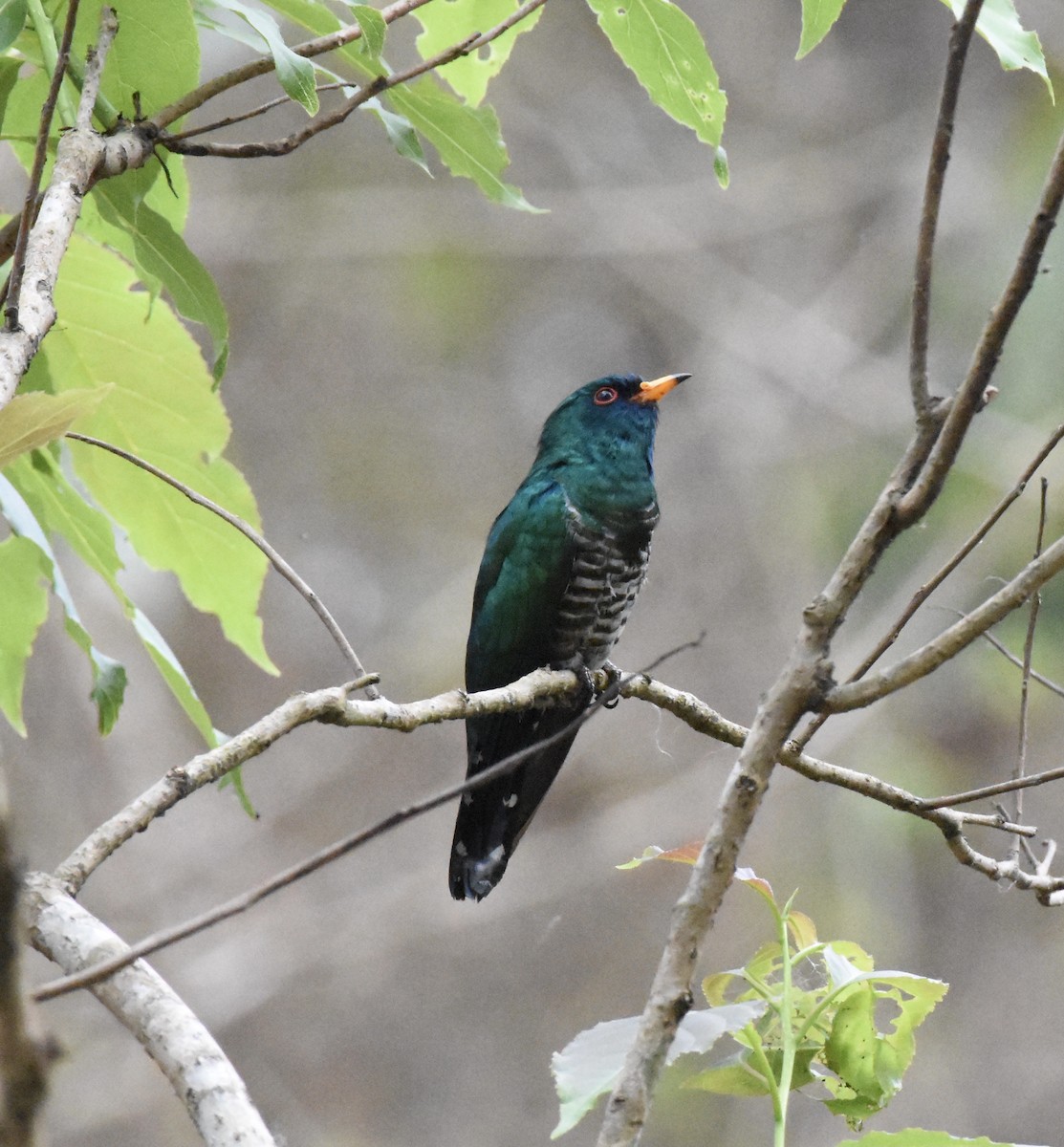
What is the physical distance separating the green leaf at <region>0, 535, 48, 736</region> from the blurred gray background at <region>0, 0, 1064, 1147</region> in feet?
19.2

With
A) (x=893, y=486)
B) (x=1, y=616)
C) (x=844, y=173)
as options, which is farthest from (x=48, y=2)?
(x=844, y=173)

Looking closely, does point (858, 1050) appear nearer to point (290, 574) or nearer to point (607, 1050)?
point (607, 1050)

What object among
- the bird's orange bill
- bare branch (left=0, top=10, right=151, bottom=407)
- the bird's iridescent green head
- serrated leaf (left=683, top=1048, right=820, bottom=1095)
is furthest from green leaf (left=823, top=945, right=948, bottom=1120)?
the bird's orange bill

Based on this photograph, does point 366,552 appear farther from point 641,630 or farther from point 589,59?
point 589,59

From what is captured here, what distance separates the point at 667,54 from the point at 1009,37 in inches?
17.8

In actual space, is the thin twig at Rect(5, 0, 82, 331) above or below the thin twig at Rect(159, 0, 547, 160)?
below

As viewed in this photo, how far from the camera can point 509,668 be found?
376cm

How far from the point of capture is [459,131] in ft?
6.66

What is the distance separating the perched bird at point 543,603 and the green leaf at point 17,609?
1.64 metres

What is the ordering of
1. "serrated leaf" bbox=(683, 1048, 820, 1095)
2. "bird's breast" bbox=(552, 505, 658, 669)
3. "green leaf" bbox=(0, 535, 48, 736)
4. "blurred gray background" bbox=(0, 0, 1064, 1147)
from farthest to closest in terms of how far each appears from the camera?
1. "blurred gray background" bbox=(0, 0, 1064, 1147)
2. "bird's breast" bbox=(552, 505, 658, 669)
3. "green leaf" bbox=(0, 535, 48, 736)
4. "serrated leaf" bbox=(683, 1048, 820, 1095)

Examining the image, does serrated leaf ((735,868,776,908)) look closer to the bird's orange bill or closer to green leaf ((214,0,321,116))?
green leaf ((214,0,321,116))

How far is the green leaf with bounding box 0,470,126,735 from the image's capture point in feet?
5.85

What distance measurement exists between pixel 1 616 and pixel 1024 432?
7.73 m

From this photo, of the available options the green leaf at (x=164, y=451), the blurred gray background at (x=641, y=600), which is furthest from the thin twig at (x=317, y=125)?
the blurred gray background at (x=641, y=600)
